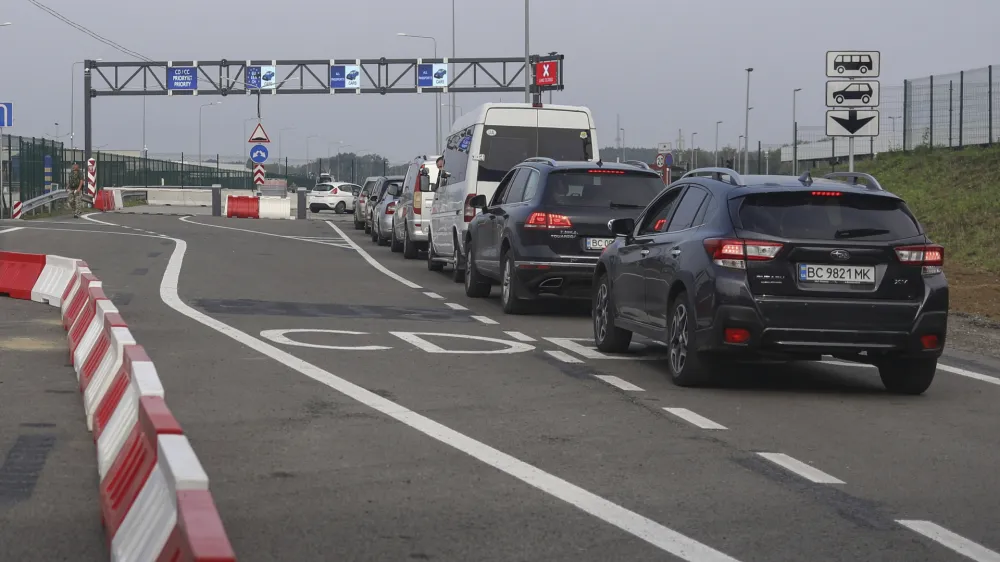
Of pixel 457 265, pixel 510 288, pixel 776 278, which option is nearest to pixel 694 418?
Answer: pixel 776 278

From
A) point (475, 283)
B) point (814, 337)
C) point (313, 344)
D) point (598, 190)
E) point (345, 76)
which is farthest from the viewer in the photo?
point (345, 76)

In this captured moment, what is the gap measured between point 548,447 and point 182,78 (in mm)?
68718

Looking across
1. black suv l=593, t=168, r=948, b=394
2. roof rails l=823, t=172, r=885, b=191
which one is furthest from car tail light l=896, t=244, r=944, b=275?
roof rails l=823, t=172, r=885, b=191

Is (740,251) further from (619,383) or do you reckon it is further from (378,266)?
(378,266)

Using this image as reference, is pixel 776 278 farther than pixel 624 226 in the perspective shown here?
No

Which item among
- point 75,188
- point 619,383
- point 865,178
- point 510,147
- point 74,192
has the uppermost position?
point 510,147

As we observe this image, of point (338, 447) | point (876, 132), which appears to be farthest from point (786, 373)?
point (876, 132)

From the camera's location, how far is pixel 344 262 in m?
26.3

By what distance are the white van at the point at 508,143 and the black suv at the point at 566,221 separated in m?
4.23

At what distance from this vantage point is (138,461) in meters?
5.61

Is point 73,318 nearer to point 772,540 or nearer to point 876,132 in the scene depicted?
point 772,540

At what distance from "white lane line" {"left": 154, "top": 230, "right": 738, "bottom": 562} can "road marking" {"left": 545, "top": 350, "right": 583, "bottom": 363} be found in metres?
2.07

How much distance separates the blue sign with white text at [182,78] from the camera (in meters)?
74.0

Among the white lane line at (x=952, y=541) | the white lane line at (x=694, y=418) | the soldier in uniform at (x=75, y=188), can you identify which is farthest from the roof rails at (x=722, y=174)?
the soldier in uniform at (x=75, y=188)
